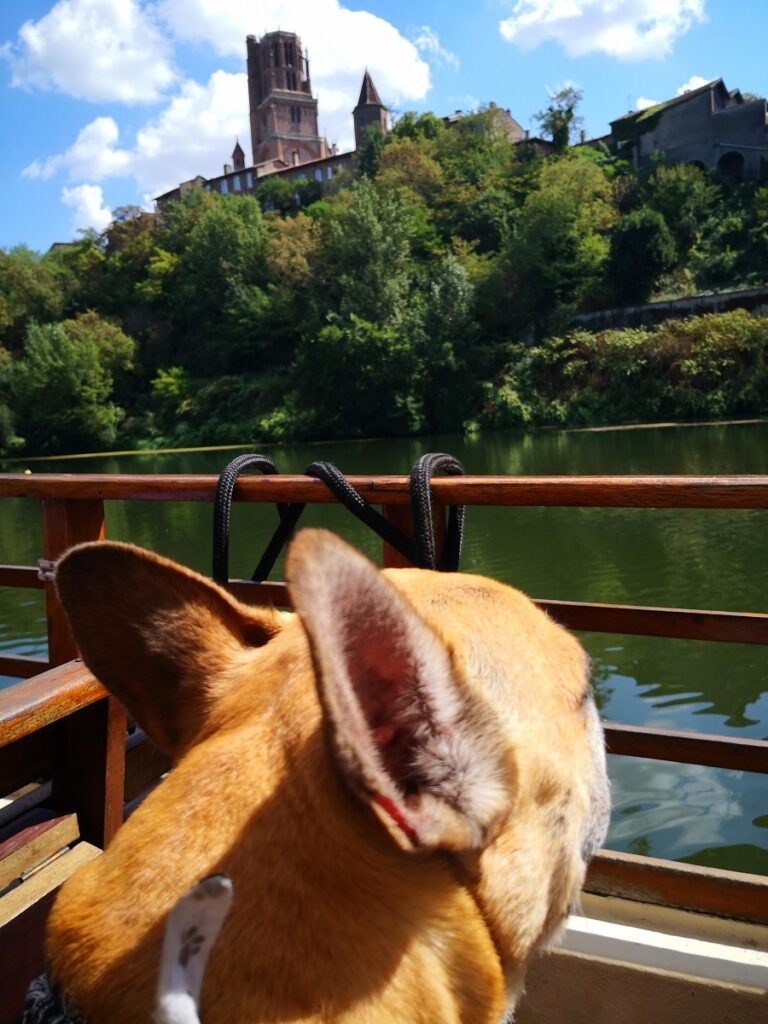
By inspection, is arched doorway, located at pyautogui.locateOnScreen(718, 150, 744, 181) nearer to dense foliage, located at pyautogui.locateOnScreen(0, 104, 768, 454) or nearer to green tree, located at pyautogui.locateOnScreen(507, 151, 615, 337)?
dense foliage, located at pyautogui.locateOnScreen(0, 104, 768, 454)

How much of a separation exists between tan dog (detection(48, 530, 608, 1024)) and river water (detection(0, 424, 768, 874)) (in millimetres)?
5035

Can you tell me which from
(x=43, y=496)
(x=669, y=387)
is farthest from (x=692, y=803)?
(x=669, y=387)

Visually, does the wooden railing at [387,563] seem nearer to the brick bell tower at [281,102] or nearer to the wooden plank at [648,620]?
the wooden plank at [648,620]

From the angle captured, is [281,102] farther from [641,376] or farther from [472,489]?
[472,489]

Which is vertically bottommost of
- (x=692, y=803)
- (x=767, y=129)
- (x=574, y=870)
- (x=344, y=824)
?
(x=692, y=803)

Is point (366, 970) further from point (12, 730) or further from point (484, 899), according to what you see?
point (12, 730)

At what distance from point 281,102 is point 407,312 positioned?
84143mm

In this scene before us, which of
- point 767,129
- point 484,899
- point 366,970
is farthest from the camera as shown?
point 767,129

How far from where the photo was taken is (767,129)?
58406 millimetres

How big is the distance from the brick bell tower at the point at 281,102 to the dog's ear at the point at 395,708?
12340 cm

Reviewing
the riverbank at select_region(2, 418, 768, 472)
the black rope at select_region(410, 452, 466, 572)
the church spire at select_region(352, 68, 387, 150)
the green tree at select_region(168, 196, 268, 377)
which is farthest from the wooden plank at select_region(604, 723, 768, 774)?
the church spire at select_region(352, 68, 387, 150)

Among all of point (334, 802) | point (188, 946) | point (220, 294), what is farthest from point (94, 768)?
point (220, 294)

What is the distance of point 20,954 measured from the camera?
6.01ft

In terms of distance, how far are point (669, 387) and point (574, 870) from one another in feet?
141
